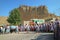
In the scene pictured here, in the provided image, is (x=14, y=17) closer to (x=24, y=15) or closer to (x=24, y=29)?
(x=24, y=29)

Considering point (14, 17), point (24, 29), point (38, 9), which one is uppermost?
point (38, 9)

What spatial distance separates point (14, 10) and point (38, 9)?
311 feet

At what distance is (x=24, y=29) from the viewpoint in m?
35.6

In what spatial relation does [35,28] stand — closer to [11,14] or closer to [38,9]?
[11,14]

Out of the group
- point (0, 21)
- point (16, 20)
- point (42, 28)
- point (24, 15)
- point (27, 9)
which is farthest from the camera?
point (27, 9)

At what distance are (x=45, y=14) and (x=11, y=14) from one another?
9144 cm

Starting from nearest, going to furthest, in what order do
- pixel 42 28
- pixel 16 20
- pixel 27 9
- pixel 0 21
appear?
pixel 42 28, pixel 16 20, pixel 0 21, pixel 27 9

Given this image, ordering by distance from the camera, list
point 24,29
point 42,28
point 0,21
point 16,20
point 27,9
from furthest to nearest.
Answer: point 27,9
point 0,21
point 16,20
point 24,29
point 42,28

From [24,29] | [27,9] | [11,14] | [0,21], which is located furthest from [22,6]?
[24,29]

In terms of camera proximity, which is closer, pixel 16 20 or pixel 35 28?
pixel 35 28

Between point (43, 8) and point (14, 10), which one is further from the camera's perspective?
point (43, 8)

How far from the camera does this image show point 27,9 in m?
190

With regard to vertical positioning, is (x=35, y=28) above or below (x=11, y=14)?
below

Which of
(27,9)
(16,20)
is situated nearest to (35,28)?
(16,20)
